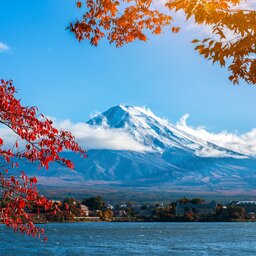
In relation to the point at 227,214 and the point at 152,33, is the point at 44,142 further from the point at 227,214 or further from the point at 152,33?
the point at 227,214

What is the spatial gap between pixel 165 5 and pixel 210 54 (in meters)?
1.39

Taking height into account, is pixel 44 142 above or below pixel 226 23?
below

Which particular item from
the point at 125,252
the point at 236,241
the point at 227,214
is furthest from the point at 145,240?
the point at 227,214

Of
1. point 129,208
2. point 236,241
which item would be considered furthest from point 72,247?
point 129,208

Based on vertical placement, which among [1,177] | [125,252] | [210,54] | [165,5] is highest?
[165,5]

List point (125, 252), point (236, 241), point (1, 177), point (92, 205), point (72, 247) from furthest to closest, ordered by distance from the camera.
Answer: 1. point (92, 205)
2. point (236, 241)
3. point (72, 247)
4. point (125, 252)
5. point (1, 177)

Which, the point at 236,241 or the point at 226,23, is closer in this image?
the point at 226,23

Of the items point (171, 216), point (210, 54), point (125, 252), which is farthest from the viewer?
point (171, 216)

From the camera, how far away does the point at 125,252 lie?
51.5m

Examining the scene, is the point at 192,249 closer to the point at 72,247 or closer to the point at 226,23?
the point at 72,247

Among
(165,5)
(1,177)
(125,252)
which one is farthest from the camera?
(125,252)

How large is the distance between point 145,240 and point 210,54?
204 feet

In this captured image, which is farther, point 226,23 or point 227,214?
point 227,214

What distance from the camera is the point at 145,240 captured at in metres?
67.3
